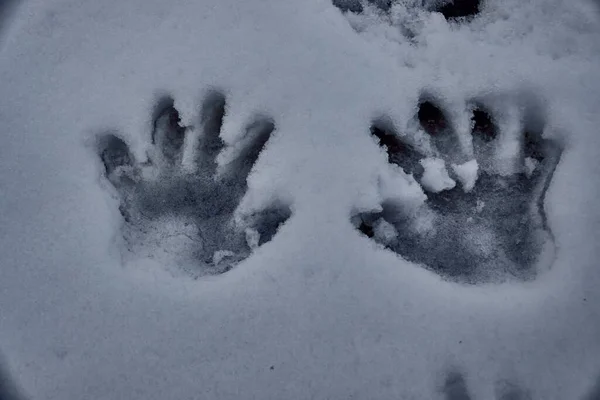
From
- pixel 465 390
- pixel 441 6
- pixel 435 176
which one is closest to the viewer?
pixel 465 390

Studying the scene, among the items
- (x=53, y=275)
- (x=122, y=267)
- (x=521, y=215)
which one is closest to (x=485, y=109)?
(x=521, y=215)

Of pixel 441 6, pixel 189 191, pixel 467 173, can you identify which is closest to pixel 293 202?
pixel 189 191

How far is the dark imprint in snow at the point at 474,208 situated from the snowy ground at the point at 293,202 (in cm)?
1

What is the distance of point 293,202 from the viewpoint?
94 cm

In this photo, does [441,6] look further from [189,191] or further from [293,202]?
[189,191]

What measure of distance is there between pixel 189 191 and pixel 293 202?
0.72 ft

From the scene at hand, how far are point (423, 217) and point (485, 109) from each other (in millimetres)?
239

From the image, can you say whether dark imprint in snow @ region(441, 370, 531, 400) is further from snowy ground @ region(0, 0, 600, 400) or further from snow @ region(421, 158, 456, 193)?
snow @ region(421, 158, 456, 193)

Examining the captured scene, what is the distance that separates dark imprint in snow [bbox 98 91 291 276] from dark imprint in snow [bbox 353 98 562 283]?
0.71ft

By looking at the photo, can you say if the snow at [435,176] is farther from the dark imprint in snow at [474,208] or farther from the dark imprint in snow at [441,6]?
the dark imprint in snow at [441,6]

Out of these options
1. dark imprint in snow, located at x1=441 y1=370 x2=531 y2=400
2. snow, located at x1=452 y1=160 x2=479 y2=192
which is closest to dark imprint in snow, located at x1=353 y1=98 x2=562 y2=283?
snow, located at x1=452 y1=160 x2=479 y2=192

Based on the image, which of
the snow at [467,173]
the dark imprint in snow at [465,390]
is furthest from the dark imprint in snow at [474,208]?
the dark imprint in snow at [465,390]

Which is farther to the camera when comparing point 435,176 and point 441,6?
point 441,6

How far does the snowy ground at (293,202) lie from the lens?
88cm
